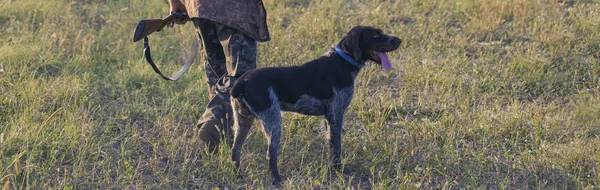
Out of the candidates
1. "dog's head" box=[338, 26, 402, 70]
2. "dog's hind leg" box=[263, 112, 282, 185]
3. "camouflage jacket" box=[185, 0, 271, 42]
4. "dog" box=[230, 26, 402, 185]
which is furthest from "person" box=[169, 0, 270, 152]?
"dog's head" box=[338, 26, 402, 70]

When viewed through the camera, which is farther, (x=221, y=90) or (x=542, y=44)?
(x=542, y=44)

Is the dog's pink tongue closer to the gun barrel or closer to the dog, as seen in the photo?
the dog

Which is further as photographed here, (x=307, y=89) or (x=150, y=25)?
(x=150, y=25)

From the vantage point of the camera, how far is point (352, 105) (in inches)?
250

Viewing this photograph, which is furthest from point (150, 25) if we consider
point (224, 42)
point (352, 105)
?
point (352, 105)

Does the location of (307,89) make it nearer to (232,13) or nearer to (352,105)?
(232,13)

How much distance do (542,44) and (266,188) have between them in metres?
4.38

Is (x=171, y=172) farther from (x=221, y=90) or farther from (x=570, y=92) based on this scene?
(x=570, y=92)

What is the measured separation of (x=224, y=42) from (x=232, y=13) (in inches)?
10.5

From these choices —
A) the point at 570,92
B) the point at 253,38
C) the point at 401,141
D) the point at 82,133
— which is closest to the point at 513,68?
the point at 570,92

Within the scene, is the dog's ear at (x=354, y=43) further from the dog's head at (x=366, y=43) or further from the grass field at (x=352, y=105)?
the grass field at (x=352, y=105)

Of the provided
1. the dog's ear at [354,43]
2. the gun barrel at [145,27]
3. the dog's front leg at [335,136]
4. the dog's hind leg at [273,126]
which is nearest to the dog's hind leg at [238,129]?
the dog's hind leg at [273,126]

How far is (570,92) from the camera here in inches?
270

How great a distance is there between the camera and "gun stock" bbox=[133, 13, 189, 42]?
5113 mm
